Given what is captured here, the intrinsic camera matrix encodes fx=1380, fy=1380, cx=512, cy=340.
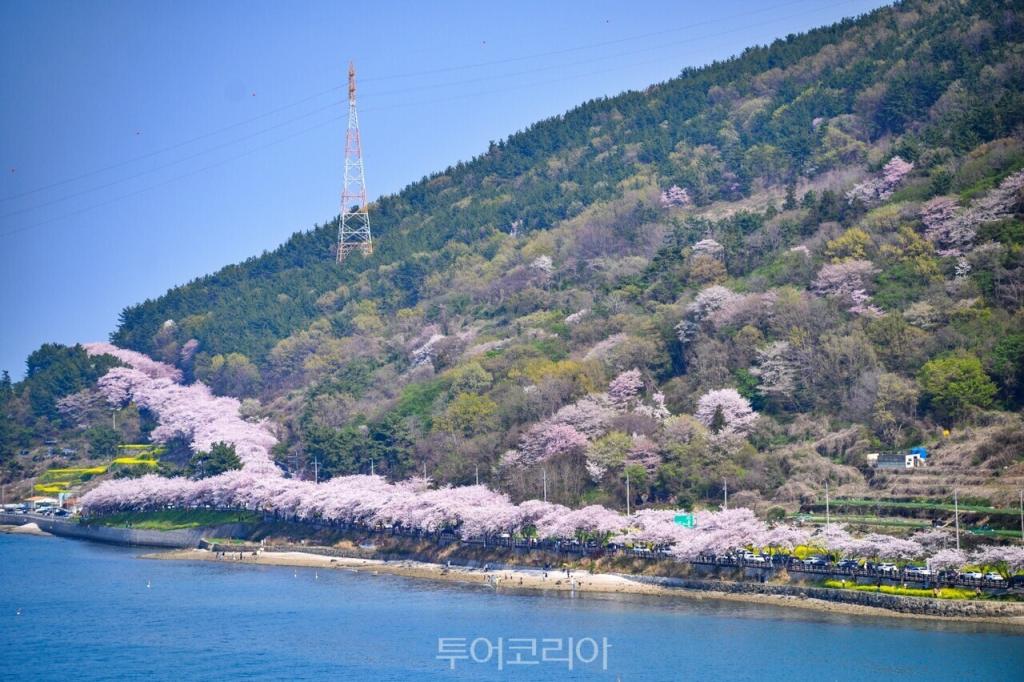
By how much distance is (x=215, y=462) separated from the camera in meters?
105

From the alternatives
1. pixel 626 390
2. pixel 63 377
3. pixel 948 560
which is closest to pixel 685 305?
pixel 626 390

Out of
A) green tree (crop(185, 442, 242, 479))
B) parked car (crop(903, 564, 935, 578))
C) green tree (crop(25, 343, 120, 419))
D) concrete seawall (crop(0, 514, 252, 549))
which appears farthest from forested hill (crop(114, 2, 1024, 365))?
parked car (crop(903, 564, 935, 578))

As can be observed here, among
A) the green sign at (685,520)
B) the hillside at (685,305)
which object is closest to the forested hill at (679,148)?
the hillside at (685,305)

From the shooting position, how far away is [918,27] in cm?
13950

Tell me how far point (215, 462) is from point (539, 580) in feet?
135

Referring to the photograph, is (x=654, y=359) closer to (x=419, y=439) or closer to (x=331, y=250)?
(x=419, y=439)

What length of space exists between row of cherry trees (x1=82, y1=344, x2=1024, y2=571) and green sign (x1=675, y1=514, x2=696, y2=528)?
34cm

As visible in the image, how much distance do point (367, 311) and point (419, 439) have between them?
5139cm

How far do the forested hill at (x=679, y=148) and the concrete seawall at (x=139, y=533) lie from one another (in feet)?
136

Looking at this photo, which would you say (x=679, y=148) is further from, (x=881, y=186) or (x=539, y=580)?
(x=539, y=580)

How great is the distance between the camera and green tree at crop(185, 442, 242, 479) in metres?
105

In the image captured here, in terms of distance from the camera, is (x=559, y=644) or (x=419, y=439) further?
(x=419, y=439)

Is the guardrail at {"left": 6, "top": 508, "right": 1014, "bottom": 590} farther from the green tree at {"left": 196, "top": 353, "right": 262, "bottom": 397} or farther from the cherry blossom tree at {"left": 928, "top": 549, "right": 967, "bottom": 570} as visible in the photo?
the green tree at {"left": 196, "top": 353, "right": 262, "bottom": 397}

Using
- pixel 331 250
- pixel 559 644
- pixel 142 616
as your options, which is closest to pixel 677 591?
pixel 559 644
